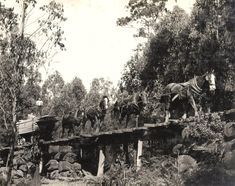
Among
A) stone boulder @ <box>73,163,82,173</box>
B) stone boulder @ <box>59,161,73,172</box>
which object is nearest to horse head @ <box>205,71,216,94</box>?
stone boulder @ <box>73,163,82,173</box>

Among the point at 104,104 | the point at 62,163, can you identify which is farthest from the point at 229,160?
the point at 62,163

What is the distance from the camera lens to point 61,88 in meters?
67.4

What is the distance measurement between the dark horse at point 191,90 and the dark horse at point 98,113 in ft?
18.5

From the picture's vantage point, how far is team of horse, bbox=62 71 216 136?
67.9ft

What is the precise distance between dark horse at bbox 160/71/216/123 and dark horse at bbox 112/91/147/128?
1.62 metres

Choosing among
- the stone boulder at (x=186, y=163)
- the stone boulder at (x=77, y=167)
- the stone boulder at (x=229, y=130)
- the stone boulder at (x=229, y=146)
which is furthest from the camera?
the stone boulder at (x=77, y=167)

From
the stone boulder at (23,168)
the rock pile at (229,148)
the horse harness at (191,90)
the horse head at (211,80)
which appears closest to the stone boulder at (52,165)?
the stone boulder at (23,168)

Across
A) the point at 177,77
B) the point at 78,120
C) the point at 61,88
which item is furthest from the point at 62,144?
the point at 61,88

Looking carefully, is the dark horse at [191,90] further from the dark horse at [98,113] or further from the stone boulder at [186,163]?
the dark horse at [98,113]

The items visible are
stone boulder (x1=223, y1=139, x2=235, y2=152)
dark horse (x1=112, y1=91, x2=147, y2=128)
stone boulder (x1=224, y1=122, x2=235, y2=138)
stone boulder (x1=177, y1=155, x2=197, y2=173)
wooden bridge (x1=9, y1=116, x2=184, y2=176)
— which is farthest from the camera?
dark horse (x1=112, y1=91, x2=147, y2=128)

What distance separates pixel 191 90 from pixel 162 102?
86.7 inches

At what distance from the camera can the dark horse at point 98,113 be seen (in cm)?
2694

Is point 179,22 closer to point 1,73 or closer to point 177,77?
point 177,77

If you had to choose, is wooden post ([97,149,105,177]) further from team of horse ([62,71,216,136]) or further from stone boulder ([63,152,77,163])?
stone boulder ([63,152,77,163])
